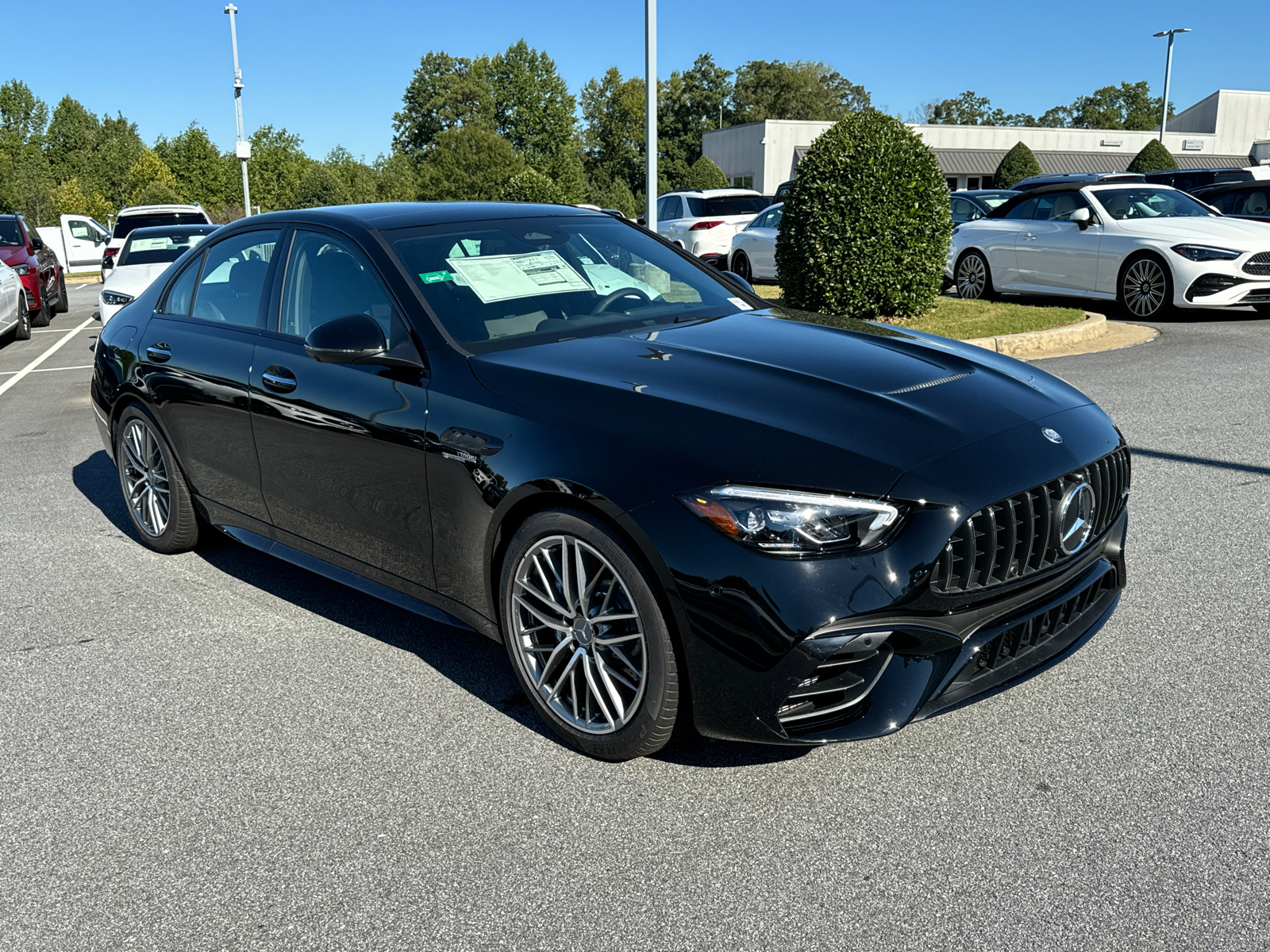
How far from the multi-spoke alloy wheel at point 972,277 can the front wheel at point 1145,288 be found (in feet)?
7.03

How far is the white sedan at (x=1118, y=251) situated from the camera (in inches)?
490

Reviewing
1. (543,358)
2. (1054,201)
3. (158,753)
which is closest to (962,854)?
(543,358)

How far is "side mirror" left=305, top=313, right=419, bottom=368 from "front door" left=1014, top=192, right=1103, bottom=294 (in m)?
11.8

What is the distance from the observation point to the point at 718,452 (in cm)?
303

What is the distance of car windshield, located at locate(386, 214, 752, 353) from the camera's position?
3.99m

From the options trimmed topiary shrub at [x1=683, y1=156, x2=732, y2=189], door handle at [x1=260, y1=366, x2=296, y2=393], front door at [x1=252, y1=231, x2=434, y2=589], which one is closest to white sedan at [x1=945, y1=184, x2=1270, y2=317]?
front door at [x1=252, y1=231, x2=434, y2=589]

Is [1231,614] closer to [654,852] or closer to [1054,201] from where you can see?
[654,852]

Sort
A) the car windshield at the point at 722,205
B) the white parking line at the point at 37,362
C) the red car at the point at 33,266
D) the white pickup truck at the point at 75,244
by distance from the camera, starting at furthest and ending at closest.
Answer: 1. the white pickup truck at the point at 75,244
2. the car windshield at the point at 722,205
3. the red car at the point at 33,266
4. the white parking line at the point at 37,362

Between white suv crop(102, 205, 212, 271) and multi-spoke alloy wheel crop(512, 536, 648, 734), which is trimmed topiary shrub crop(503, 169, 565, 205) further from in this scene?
multi-spoke alloy wheel crop(512, 536, 648, 734)

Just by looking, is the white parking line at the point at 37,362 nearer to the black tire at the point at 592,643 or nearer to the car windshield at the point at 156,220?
the car windshield at the point at 156,220

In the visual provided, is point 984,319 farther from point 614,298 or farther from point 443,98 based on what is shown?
point 443,98

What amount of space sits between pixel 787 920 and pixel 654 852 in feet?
1.43

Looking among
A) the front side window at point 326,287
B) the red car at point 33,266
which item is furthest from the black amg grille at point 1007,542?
the red car at point 33,266

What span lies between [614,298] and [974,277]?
12157mm
